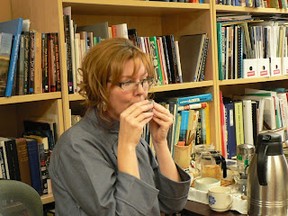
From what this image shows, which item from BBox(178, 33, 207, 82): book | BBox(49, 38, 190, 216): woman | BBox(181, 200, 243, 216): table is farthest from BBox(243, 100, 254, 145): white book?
BBox(49, 38, 190, 216): woman

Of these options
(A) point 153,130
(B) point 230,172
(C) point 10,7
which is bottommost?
(B) point 230,172

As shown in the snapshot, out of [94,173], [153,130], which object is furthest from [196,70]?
[94,173]

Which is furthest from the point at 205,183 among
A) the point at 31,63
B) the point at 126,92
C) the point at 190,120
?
the point at 31,63

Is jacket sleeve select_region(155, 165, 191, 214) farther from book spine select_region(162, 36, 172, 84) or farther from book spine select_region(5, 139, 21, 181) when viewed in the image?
book spine select_region(162, 36, 172, 84)

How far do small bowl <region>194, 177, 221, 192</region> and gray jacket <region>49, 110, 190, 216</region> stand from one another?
471 mm

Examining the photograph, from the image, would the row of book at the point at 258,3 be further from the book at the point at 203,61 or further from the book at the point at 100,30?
the book at the point at 100,30

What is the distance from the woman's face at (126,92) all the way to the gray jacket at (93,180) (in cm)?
7

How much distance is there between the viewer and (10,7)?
1759mm

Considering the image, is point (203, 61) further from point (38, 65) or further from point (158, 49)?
point (38, 65)

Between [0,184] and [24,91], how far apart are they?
0.45 metres

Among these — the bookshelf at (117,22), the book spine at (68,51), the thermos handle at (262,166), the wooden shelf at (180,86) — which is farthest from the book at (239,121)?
the book spine at (68,51)

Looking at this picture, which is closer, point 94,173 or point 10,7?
point 94,173

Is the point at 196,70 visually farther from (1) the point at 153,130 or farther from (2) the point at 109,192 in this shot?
(2) the point at 109,192

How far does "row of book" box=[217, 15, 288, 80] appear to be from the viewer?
214 centimetres
